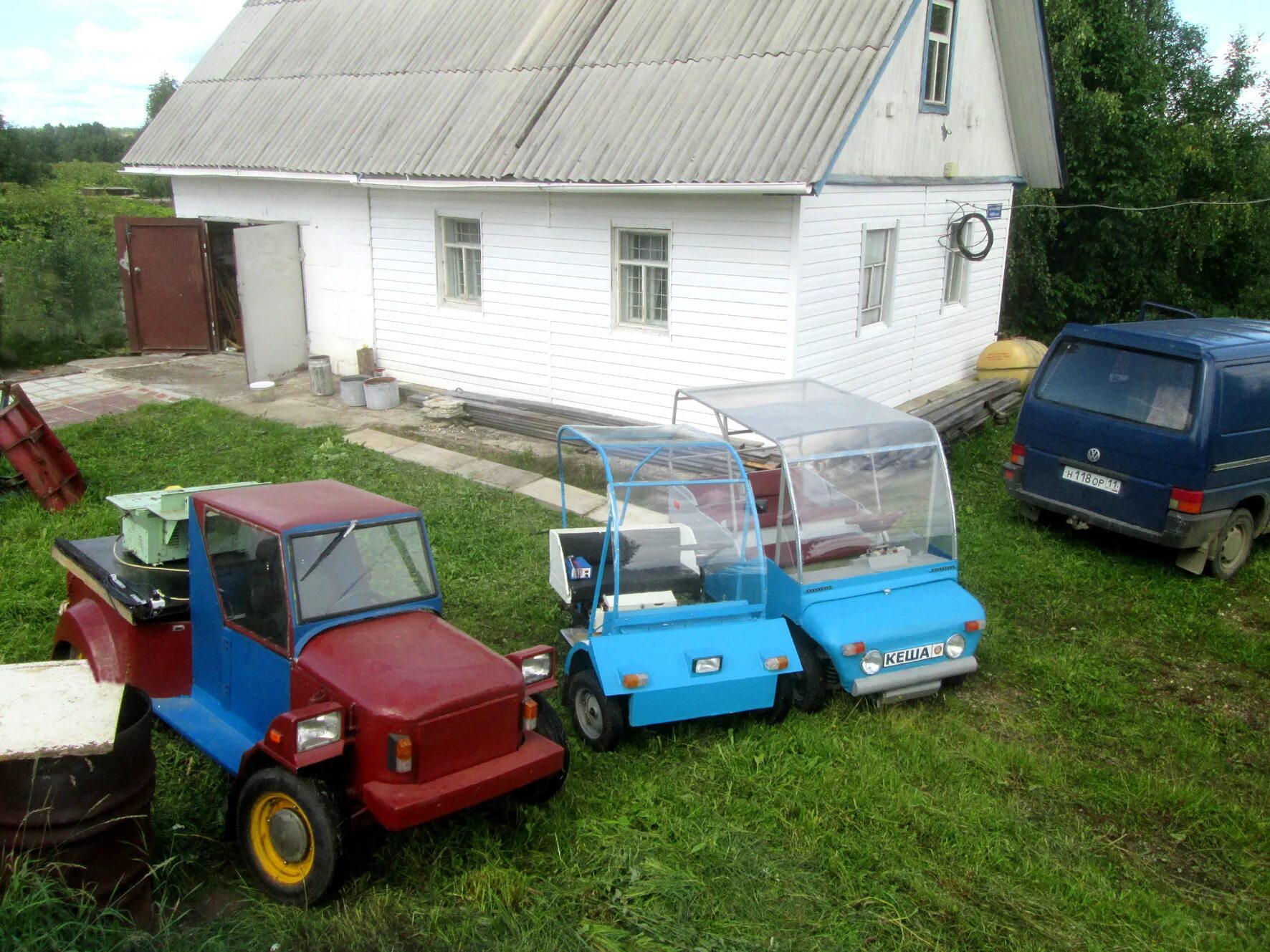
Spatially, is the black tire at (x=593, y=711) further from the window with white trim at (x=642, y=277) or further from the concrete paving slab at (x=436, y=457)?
the window with white trim at (x=642, y=277)

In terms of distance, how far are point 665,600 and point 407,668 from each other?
201 centimetres

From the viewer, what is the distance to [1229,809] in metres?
5.25

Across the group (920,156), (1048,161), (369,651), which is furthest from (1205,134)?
(369,651)

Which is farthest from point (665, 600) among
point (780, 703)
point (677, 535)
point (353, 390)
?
point (353, 390)

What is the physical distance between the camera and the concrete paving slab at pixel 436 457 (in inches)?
430

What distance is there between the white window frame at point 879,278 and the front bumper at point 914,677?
606cm

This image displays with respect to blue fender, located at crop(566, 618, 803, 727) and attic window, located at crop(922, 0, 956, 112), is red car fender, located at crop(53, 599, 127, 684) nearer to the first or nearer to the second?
blue fender, located at crop(566, 618, 803, 727)

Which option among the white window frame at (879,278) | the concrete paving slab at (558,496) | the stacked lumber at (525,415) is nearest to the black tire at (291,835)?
the concrete paving slab at (558,496)

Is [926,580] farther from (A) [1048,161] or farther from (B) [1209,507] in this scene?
(A) [1048,161]

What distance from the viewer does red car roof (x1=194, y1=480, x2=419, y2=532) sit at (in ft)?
15.6

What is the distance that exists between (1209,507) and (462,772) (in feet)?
21.8

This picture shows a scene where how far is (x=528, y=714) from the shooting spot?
15.2 feet

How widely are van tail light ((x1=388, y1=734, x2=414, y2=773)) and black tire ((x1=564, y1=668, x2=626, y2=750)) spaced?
1.49 m

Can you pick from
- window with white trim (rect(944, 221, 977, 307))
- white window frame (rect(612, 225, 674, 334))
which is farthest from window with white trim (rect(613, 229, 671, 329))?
window with white trim (rect(944, 221, 977, 307))
